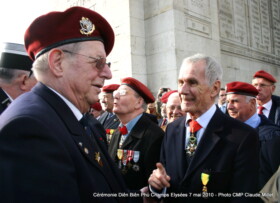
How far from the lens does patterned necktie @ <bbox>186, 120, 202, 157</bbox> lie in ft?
7.07

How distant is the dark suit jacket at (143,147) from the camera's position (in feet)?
8.73

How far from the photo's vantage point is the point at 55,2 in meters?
9.80

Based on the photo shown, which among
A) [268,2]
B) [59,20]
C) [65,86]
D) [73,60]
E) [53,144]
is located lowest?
[53,144]

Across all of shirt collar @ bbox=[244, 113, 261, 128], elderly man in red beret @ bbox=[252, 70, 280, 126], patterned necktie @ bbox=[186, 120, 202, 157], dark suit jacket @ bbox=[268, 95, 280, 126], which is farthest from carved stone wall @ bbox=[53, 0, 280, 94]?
patterned necktie @ bbox=[186, 120, 202, 157]

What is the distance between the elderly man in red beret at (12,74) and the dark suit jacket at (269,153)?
260 cm

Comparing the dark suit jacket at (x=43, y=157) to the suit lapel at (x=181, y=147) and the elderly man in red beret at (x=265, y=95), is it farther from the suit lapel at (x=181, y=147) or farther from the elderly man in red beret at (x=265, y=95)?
the elderly man in red beret at (x=265, y=95)

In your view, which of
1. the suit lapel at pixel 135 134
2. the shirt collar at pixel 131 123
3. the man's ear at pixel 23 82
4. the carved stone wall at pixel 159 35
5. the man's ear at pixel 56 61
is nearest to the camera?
the man's ear at pixel 56 61

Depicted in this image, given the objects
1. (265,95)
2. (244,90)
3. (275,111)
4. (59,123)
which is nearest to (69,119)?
(59,123)

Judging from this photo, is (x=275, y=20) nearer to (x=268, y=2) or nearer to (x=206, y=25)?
(x=268, y=2)

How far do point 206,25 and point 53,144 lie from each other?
7932 millimetres

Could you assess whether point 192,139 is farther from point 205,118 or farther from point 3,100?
point 3,100

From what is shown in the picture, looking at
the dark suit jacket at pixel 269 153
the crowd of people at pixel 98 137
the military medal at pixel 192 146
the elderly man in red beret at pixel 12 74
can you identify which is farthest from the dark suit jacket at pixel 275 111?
the elderly man in red beret at pixel 12 74

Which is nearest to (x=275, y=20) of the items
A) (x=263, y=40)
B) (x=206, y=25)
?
(x=263, y=40)

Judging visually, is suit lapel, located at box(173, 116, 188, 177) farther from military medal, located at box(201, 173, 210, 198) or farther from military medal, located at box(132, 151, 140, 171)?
military medal, located at box(132, 151, 140, 171)
